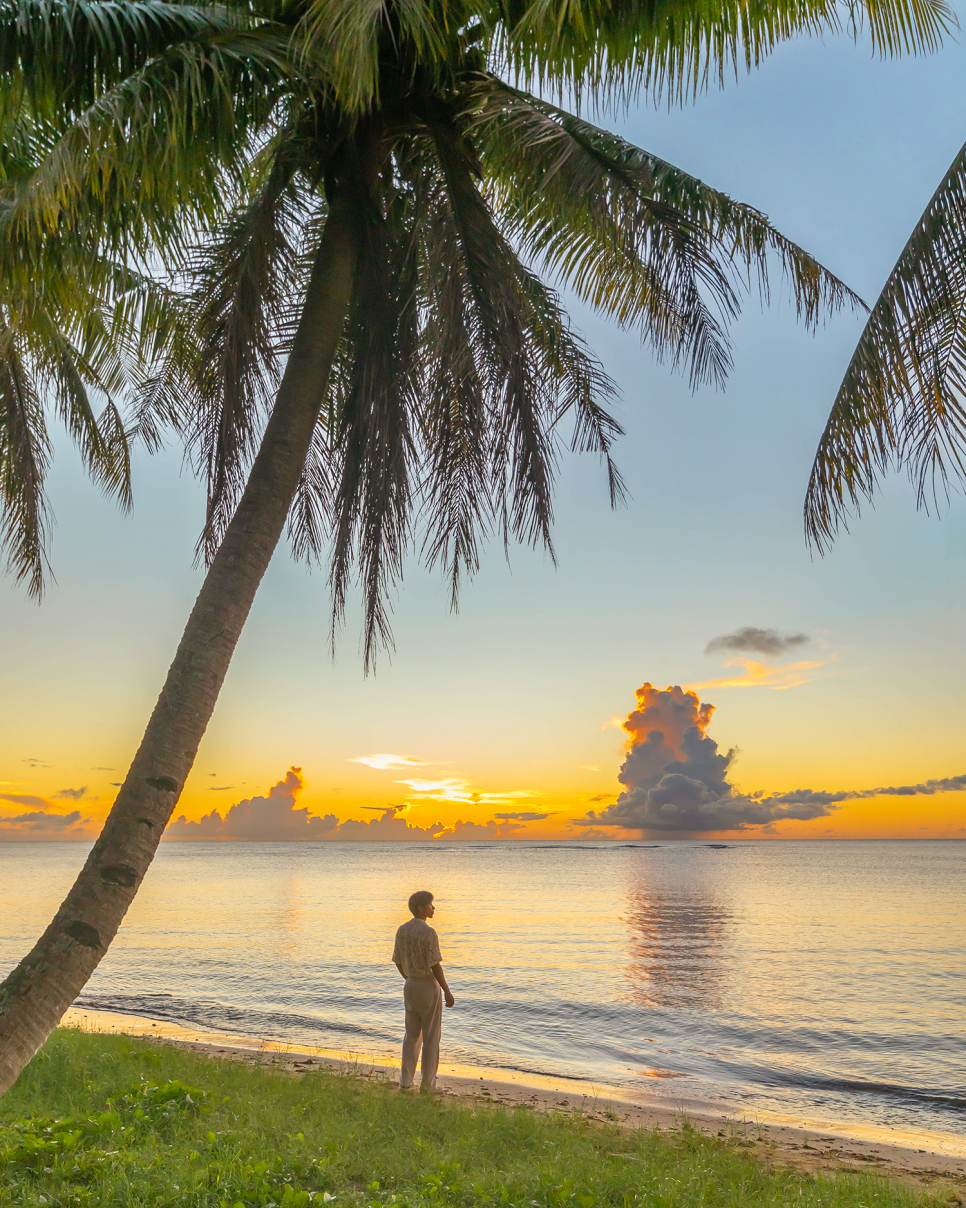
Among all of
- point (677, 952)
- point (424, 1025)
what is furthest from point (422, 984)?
point (677, 952)

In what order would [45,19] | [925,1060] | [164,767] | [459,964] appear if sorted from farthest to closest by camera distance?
1. [459,964]
2. [925,1060]
3. [45,19]
4. [164,767]

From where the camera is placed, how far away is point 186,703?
170 inches

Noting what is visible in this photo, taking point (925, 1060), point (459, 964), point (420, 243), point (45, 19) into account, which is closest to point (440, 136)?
point (420, 243)

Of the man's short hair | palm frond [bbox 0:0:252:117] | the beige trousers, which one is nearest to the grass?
the beige trousers

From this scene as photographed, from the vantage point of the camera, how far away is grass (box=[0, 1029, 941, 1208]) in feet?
14.6

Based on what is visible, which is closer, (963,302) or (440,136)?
(963,302)

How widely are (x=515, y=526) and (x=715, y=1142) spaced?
4.75 m

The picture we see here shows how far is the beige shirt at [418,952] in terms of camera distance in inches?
286

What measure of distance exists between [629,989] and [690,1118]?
1183cm

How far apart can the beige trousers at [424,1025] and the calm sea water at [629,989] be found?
5091 mm

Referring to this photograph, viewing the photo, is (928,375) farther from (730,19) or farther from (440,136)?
(440,136)

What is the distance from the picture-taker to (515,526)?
6.48 m

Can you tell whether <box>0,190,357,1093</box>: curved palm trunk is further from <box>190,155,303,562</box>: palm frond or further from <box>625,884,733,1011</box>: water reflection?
<box>625,884,733,1011</box>: water reflection

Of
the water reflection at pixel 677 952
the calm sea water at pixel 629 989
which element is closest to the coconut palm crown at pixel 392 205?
the calm sea water at pixel 629 989
